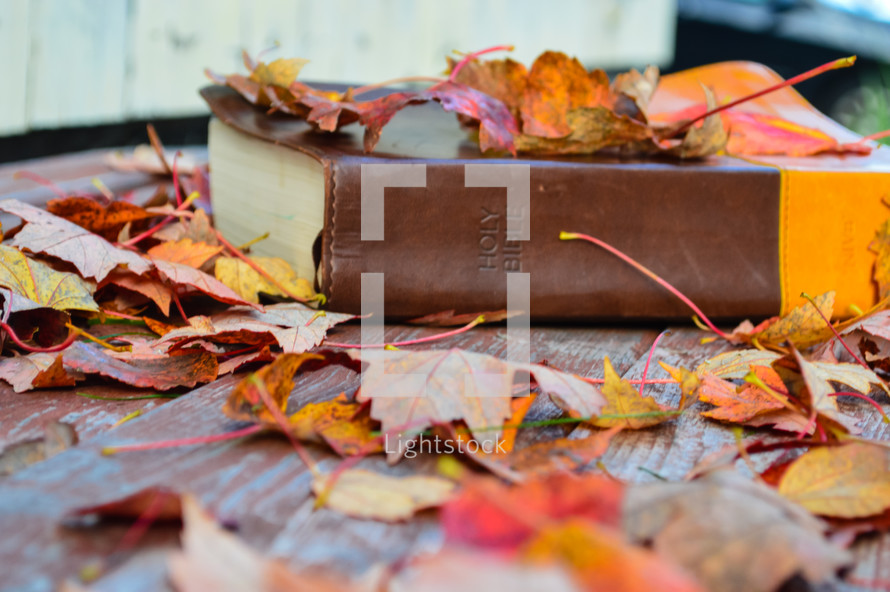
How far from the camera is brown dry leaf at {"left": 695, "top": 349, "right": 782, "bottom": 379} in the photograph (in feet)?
1.69

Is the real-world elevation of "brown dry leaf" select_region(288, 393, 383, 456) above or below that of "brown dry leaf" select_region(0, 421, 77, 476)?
above

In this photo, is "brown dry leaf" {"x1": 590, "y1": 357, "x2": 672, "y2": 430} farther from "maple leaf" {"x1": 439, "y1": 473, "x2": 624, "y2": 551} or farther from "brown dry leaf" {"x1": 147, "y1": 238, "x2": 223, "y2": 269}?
"brown dry leaf" {"x1": 147, "y1": 238, "x2": 223, "y2": 269}

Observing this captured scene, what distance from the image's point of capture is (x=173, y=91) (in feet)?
6.09

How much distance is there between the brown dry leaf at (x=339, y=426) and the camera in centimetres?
37

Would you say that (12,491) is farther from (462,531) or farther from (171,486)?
(462,531)

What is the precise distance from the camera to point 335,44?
2340mm

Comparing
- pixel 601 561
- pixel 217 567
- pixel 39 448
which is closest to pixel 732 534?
pixel 601 561

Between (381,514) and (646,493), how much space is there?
115mm

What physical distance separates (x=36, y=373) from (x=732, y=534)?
44cm

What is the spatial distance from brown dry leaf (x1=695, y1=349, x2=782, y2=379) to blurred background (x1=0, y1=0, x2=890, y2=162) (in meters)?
1.22

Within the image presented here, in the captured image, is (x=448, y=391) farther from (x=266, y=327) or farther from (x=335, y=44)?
(x=335, y=44)

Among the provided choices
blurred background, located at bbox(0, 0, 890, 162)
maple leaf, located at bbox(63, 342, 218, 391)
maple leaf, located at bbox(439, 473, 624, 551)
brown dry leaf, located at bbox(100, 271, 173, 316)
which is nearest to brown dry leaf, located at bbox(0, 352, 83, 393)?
maple leaf, located at bbox(63, 342, 218, 391)

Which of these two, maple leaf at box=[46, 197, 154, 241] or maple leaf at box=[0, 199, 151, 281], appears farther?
maple leaf at box=[46, 197, 154, 241]

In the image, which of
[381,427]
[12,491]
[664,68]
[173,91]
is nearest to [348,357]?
[381,427]
